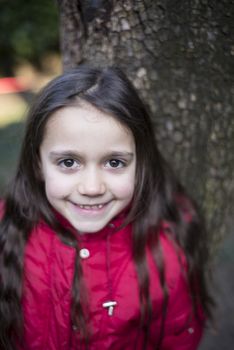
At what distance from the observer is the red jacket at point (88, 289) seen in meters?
1.65

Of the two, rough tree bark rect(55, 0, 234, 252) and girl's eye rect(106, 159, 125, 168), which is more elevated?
rough tree bark rect(55, 0, 234, 252)

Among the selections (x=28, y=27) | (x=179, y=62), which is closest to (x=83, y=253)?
(x=179, y=62)

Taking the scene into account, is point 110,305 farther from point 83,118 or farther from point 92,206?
point 83,118

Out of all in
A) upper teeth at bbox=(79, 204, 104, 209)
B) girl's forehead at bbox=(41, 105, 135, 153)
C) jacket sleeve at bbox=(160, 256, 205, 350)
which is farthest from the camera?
jacket sleeve at bbox=(160, 256, 205, 350)

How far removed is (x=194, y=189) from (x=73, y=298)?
2.57 ft

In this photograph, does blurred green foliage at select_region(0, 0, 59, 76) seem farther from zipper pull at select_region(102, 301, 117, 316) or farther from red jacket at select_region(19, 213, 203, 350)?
zipper pull at select_region(102, 301, 117, 316)

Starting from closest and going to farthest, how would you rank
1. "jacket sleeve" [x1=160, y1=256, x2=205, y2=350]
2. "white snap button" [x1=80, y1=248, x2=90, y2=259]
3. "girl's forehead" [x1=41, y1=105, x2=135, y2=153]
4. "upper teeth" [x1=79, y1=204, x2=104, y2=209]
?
"girl's forehead" [x1=41, y1=105, x2=135, y2=153] → "upper teeth" [x1=79, y1=204, x2=104, y2=209] → "white snap button" [x1=80, y1=248, x2=90, y2=259] → "jacket sleeve" [x1=160, y1=256, x2=205, y2=350]

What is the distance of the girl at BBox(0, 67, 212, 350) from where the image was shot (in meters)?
1.46

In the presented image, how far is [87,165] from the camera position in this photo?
1461mm

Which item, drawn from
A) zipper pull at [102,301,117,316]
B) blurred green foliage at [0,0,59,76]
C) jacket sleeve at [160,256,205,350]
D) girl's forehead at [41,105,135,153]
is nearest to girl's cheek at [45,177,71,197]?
girl's forehead at [41,105,135,153]

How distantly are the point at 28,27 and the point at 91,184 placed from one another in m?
5.89

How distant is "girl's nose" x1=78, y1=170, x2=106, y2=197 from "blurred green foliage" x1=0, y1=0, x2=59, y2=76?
18.6 feet

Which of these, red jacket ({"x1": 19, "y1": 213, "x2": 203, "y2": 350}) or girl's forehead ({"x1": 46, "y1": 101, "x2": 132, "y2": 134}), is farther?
red jacket ({"x1": 19, "y1": 213, "x2": 203, "y2": 350})

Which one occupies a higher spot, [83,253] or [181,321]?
[83,253]
